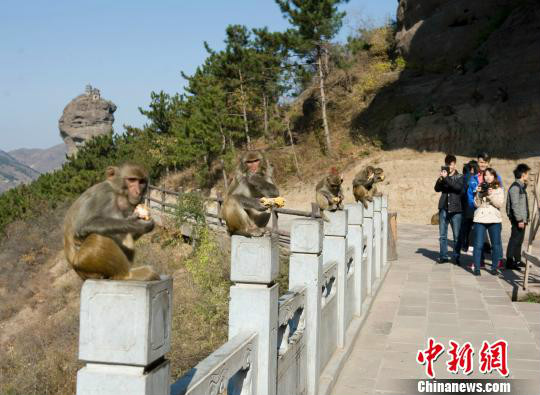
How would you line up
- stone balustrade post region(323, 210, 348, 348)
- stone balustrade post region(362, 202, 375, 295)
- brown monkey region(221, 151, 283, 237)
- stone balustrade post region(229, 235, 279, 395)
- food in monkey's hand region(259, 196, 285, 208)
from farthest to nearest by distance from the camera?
stone balustrade post region(362, 202, 375, 295) → stone balustrade post region(323, 210, 348, 348) → brown monkey region(221, 151, 283, 237) → food in monkey's hand region(259, 196, 285, 208) → stone balustrade post region(229, 235, 279, 395)

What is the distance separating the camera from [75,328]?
11523 mm

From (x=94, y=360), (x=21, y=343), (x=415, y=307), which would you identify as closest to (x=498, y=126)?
(x=415, y=307)

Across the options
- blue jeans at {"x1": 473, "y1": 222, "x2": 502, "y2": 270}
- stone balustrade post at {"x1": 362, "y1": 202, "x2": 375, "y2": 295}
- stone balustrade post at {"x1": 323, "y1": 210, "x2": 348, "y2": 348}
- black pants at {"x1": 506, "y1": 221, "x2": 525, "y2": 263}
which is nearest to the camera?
stone balustrade post at {"x1": 323, "y1": 210, "x2": 348, "y2": 348}

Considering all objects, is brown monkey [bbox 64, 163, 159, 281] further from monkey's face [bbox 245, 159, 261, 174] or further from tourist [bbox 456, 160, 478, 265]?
tourist [bbox 456, 160, 478, 265]

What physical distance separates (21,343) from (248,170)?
10.6m

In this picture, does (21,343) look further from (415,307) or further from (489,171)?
(489,171)

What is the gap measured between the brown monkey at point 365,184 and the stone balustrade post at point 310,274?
431 cm

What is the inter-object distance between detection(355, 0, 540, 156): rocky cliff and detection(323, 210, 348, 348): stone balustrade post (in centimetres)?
1764

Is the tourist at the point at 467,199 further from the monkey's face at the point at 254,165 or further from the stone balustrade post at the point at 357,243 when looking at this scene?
the monkey's face at the point at 254,165

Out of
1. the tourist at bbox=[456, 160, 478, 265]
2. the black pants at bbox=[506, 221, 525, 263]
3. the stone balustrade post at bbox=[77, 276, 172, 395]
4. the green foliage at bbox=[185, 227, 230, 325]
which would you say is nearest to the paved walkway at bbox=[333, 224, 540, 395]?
the black pants at bbox=[506, 221, 525, 263]

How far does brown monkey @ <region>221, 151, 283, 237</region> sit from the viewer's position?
442 cm

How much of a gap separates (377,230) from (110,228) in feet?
26.3

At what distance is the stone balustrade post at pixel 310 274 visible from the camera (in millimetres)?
4613

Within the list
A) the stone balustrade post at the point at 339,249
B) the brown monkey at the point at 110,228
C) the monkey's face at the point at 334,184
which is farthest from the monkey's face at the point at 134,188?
the monkey's face at the point at 334,184
